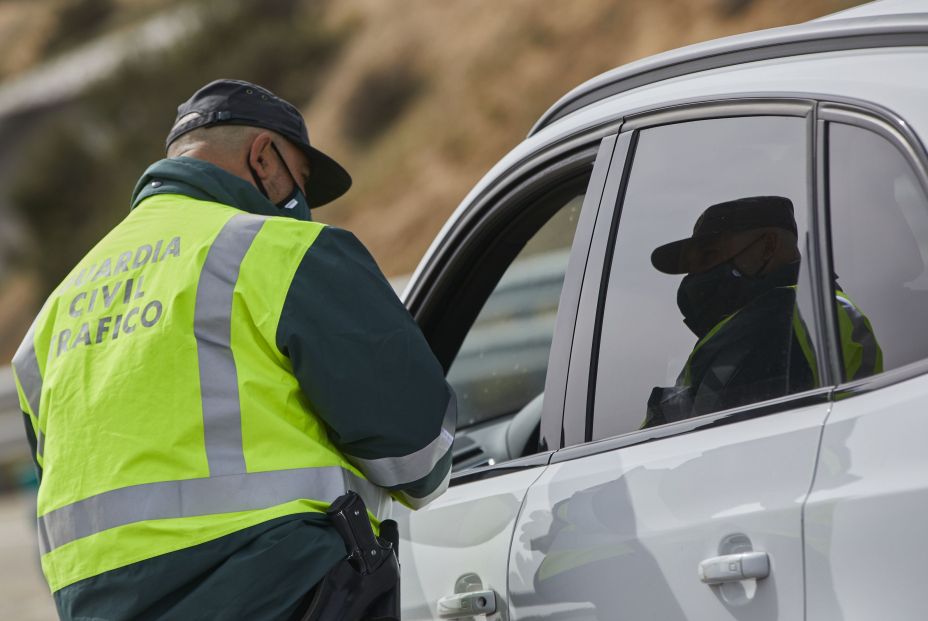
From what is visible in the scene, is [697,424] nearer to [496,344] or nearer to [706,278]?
[706,278]

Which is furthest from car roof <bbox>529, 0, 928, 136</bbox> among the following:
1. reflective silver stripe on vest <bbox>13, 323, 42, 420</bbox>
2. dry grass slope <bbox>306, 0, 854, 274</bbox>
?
dry grass slope <bbox>306, 0, 854, 274</bbox>

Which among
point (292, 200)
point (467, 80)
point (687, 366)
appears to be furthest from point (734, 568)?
point (467, 80)

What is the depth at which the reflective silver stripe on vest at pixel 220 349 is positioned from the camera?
2223 mm

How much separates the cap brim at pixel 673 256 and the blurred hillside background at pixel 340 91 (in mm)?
10920

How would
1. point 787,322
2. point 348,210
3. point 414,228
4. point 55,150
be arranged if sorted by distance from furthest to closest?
1. point 55,150
2. point 348,210
3. point 414,228
4. point 787,322

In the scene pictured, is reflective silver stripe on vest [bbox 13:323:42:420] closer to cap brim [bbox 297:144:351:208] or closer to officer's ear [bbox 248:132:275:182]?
officer's ear [bbox 248:132:275:182]

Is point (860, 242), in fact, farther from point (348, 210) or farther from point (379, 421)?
point (348, 210)

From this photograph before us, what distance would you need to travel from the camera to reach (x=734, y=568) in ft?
6.00

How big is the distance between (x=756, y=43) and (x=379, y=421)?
3.18ft

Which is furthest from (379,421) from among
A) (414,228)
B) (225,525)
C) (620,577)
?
(414,228)

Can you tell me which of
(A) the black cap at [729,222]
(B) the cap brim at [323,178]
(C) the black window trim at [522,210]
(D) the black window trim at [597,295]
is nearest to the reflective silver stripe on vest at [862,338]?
(A) the black cap at [729,222]

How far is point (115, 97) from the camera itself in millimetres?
29484

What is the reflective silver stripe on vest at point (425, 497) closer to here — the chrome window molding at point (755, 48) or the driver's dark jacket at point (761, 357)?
the driver's dark jacket at point (761, 357)

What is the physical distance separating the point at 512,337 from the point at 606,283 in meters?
1.54
